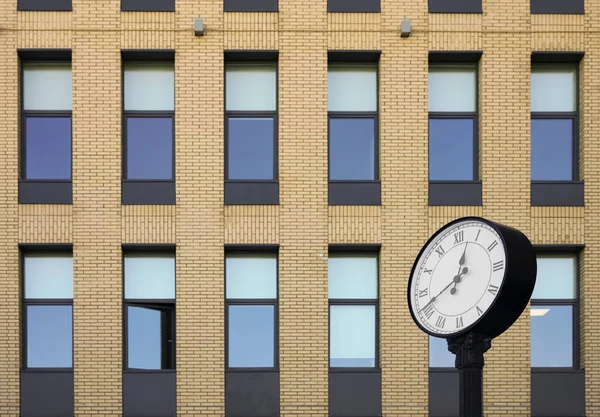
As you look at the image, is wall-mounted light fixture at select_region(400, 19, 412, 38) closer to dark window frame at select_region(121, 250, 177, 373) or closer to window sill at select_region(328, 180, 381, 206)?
window sill at select_region(328, 180, 381, 206)

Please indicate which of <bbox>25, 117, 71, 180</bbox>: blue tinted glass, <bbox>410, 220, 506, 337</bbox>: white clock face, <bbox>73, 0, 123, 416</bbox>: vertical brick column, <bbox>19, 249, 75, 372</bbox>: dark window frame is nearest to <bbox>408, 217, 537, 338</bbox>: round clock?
<bbox>410, 220, 506, 337</bbox>: white clock face

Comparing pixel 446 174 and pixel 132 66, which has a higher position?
pixel 132 66

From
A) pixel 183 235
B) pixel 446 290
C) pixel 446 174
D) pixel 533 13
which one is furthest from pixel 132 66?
pixel 446 290

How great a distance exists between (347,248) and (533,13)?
5.46m

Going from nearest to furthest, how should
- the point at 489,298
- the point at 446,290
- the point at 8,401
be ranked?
the point at 489,298, the point at 446,290, the point at 8,401

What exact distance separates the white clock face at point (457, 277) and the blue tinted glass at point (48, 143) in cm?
1155

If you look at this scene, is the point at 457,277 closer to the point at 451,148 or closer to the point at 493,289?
the point at 493,289

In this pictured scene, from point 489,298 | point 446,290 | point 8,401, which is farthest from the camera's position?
point 8,401

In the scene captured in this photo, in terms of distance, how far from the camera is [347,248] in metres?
16.6

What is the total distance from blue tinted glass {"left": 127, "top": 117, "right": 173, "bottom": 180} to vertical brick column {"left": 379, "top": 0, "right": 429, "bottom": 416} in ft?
12.8

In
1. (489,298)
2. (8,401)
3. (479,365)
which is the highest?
(489,298)

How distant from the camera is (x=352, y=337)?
16.6 meters

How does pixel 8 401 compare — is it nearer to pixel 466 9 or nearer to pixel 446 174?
pixel 446 174

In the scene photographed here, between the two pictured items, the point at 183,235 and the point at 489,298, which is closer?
the point at 489,298
